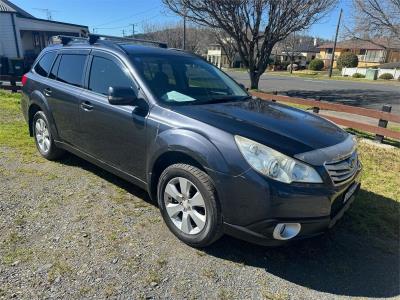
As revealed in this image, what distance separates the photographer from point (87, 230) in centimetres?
350

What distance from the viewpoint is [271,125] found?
10.6 feet

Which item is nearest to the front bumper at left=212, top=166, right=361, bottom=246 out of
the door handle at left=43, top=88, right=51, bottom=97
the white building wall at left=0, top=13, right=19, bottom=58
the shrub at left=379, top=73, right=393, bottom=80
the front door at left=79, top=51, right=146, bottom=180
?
the front door at left=79, top=51, right=146, bottom=180

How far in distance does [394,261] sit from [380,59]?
208 feet

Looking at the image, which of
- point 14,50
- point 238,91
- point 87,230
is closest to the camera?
point 87,230

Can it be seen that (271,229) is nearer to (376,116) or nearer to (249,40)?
(376,116)

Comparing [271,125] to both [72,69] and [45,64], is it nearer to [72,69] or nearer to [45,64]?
[72,69]

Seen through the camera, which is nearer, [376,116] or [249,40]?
[376,116]

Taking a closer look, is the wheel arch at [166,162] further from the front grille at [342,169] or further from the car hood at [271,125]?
the front grille at [342,169]

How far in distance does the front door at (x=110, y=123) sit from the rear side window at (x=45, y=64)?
4.13 feet

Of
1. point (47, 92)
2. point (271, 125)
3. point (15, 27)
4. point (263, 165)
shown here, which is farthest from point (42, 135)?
point (15, 27)

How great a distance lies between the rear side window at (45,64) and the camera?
5.19 meters

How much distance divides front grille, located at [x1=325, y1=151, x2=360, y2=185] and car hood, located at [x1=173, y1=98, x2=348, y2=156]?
18cm

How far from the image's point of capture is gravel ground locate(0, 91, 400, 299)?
2.74 metres

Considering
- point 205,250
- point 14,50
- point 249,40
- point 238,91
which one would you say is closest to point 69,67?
point 238,91
